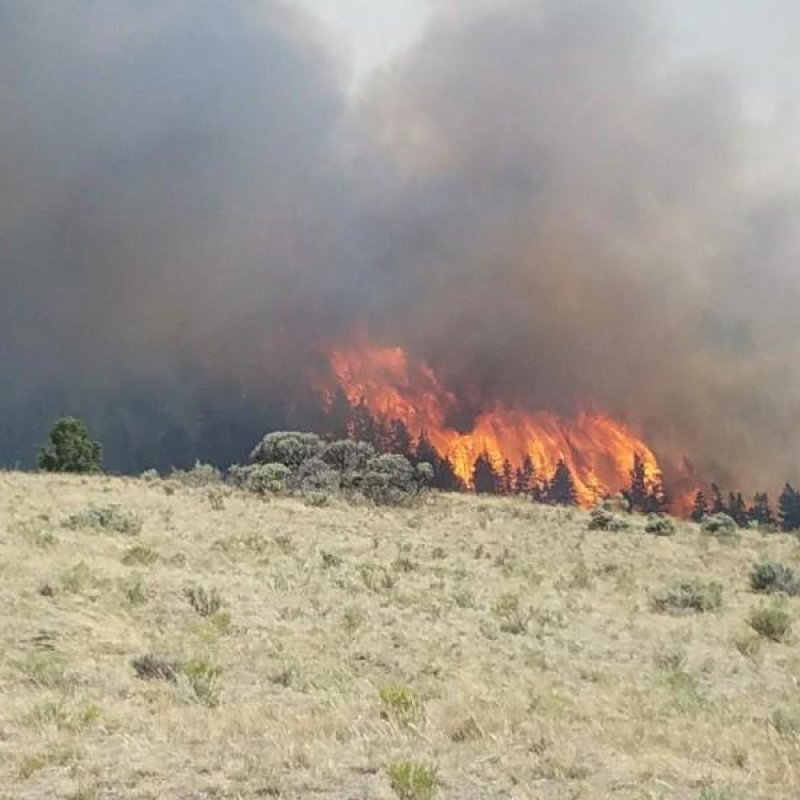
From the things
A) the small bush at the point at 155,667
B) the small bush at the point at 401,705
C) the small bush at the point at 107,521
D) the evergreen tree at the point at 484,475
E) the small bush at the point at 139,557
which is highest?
the evergreen tree at the point at 484,475

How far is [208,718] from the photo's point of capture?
10.6 meters

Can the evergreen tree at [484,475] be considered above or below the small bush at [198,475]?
above

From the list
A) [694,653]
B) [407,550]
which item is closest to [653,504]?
[407,550]

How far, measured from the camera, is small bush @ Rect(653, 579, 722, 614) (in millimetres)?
21688

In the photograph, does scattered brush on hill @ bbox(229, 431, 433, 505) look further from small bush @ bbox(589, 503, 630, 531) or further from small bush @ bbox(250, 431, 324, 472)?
small bush @ bbox(589, 503, 630, 531)

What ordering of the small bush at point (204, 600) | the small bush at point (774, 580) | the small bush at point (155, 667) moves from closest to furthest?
the small bush at point (155, 667) < the small bush at point (204, 600) < the small bush at point (774, 580)

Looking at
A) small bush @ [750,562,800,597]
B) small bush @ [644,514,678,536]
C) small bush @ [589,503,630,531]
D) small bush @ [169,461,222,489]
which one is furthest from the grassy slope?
small bush @ [169,461,222,489]

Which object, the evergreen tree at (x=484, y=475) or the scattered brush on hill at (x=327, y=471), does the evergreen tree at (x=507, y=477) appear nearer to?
the evergreen tree at (x=484, y=475)

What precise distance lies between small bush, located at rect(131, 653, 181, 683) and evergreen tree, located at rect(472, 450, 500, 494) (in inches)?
4658

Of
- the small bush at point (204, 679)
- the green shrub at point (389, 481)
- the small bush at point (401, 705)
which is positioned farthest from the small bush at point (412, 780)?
the green shrub at point (389, 481)

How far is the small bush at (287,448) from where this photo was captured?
60531mm

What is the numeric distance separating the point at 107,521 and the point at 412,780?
20399mm

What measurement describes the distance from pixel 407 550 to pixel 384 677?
48.3ft

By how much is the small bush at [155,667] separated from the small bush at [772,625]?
43.2 feet
